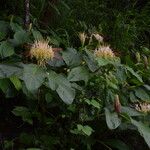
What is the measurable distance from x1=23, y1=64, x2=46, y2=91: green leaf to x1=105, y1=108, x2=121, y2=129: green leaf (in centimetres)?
51

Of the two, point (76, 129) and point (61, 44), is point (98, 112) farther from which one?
point (61, 44)

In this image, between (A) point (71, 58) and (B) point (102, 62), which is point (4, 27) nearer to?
(A) point (71, 58)

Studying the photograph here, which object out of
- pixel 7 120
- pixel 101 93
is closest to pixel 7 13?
pixel 7 120

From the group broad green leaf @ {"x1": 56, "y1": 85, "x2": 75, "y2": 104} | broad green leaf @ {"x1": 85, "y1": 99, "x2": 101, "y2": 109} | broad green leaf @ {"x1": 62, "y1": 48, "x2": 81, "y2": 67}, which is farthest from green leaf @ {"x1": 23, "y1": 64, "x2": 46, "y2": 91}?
broad green leaf @ {"x1": 85, "y1": 99, "x2": 101, "y2": 109}

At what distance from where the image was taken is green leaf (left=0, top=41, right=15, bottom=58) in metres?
2.98

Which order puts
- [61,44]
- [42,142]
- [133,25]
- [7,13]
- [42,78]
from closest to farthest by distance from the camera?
[42,78], [42,142], [61,44], [7,13], [133,25]

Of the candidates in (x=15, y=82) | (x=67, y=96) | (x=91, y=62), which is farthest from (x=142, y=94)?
(x=15, y=82)

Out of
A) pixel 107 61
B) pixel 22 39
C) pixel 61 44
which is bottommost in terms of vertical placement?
pixel 61 44

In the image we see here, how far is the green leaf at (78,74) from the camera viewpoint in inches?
110

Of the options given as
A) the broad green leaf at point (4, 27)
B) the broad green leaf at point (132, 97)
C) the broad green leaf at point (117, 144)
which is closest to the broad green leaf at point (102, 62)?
the broad green leaf at point (132, 97)

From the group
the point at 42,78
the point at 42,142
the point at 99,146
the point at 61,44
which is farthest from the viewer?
the point at 61,44

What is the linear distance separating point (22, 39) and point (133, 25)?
2.13 m

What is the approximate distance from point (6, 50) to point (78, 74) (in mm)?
545

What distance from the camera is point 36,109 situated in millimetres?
3111
